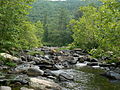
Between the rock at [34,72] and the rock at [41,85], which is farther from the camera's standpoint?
the rock at [34,72]

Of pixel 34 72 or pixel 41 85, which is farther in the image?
pixel 34 72

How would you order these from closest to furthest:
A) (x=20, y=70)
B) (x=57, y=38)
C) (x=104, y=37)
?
(x=104, y=37) < (x=20, y=70) < (x=57, y=38)

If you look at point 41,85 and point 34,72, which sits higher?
point 41,85

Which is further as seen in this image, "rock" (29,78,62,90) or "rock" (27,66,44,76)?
"rock" (27,66,44,76)

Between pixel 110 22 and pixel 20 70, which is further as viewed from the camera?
pixel 20 70

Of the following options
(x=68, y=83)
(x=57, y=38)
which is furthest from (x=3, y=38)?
(x=57, y=38)

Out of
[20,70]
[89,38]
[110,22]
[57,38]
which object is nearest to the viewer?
[110,22]

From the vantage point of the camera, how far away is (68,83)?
10.3 m

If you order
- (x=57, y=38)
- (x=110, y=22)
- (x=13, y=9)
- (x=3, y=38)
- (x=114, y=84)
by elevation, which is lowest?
(x=57, y=38)

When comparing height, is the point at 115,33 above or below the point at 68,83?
above

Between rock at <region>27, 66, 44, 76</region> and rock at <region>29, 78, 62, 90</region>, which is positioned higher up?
rock at <region>29, 78, 62, 90</region>

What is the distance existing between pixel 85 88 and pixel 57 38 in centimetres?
6360

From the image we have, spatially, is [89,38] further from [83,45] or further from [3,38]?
[3,38]

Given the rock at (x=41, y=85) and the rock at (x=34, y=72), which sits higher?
the rock at (x=41, y=85)
